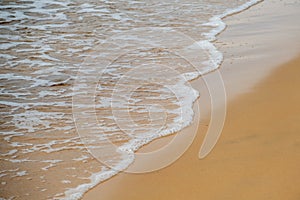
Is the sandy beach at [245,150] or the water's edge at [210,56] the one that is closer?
the sandy beach at [245,150]

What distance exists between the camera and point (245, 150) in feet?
11.0

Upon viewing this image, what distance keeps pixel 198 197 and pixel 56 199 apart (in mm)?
879

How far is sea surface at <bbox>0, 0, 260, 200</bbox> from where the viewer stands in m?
3.36

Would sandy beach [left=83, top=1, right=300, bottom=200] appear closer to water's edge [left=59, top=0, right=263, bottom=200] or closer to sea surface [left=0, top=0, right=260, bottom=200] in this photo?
water's edge [left=59, top=0, right=263, bottom=200]

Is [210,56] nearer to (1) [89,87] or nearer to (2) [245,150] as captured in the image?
(1) [89,87]

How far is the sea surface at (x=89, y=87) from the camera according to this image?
336 centimetres

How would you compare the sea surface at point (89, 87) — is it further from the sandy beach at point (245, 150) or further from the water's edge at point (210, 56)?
the sandy beach at point (245, 150)

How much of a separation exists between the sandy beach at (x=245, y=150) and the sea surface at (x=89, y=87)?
23 centimetres

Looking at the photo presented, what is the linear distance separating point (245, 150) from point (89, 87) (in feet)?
6.60

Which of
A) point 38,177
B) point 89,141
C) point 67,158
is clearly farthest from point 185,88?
point 38,177

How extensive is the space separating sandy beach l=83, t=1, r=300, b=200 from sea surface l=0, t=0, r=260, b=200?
0.76ft

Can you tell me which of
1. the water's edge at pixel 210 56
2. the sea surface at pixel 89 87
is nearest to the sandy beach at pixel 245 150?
the water's edge at pixel 210 56

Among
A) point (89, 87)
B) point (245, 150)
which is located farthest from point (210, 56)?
point (245, 150)

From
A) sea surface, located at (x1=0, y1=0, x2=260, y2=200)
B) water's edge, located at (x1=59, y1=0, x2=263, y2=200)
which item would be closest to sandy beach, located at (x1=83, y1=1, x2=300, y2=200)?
water's edge, located at (x1=59, y1=0, x2=263, y2=200)
